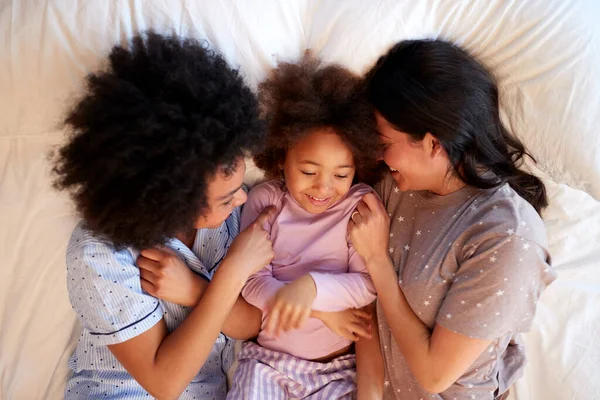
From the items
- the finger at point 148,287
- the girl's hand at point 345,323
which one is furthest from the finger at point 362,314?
the finger at point 148,287

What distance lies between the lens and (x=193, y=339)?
3.56 feet

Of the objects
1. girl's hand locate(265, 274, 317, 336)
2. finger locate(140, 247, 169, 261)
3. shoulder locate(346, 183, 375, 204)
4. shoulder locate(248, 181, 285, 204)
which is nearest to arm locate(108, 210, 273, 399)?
finger locate(140, 247, 169, 261)

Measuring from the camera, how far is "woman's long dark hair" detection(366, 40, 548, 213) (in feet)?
3.51

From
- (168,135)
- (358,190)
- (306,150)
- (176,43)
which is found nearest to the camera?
(168,135)

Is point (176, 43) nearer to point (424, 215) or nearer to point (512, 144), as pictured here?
point (424, 215)

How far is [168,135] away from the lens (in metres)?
0.89

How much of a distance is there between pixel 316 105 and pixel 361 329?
0.54m

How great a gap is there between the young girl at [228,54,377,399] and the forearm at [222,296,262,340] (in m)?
0.02

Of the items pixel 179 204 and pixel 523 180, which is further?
pixel 523 180

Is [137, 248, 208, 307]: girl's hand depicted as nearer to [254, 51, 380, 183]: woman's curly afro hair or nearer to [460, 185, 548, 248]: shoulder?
[254, 51, 380, 183]: woman's curly afro hair

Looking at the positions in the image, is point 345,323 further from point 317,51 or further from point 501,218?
point 317,51

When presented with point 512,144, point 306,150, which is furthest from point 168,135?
point 512,144

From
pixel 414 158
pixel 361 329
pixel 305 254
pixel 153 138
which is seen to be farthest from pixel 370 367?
pixel 153 138

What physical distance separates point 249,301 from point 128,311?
1.01 feet
